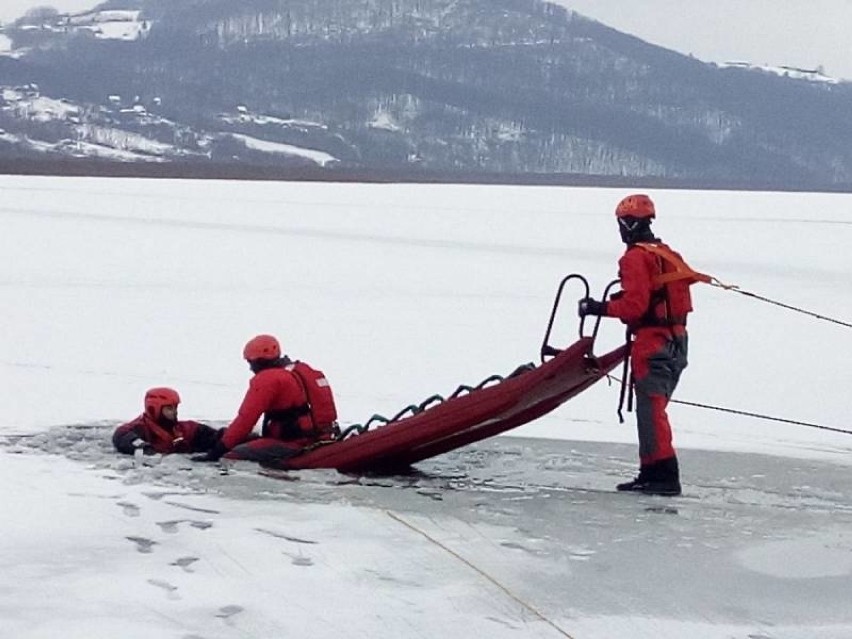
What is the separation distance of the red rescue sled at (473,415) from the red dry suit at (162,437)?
53 centimetres

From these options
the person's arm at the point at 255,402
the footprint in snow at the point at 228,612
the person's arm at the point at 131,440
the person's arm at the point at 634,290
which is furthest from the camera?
the person's arm at the point at 131,440

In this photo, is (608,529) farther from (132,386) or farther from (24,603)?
(132,386)

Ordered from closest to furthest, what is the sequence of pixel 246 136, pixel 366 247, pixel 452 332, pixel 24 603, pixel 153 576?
pixel 24 603, pixel 153 576, pixel 452 332, pixel 366 247, pixel 246 136

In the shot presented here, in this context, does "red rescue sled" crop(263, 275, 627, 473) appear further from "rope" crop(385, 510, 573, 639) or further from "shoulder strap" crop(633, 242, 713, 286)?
"rope" crop(385, 510, 573, 639)

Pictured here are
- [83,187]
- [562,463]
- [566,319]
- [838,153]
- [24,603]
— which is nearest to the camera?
[24,603]

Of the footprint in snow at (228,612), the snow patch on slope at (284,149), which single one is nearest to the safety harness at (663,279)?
the footprint in snow at (228,612)

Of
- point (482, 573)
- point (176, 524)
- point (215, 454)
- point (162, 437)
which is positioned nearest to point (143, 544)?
point (176, 524)

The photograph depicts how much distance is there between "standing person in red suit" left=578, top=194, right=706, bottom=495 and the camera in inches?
203

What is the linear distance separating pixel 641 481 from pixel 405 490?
0.93m

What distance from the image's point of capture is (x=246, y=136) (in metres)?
152

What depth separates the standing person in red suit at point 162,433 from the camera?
5914 mm

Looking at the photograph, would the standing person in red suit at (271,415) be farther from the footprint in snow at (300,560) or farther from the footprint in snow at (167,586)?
the footprint in snow at (167,586)

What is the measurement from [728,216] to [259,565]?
33484 mm

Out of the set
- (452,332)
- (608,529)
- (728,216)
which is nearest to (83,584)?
(608,529)
